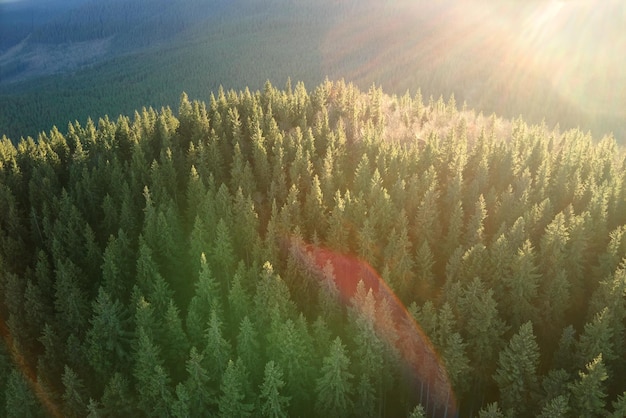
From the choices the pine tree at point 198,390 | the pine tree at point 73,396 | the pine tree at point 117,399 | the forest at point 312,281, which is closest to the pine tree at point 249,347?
the forest at point 312,281

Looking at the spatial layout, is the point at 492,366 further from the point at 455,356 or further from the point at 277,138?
the point at 277,138

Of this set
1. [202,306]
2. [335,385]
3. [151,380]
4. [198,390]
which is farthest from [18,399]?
[335,385]

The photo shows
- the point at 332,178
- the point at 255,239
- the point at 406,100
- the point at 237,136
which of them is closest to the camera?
the point at 255,239

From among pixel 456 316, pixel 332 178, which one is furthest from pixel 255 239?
pixel 456 316

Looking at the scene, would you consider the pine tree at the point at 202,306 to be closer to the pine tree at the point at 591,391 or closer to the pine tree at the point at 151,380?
the pine tree at the point at 151,380

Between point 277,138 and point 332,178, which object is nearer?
point 332,178

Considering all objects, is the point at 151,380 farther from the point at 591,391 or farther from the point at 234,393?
the point at 591,391

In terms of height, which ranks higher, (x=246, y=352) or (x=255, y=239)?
(x=255, y=239)
